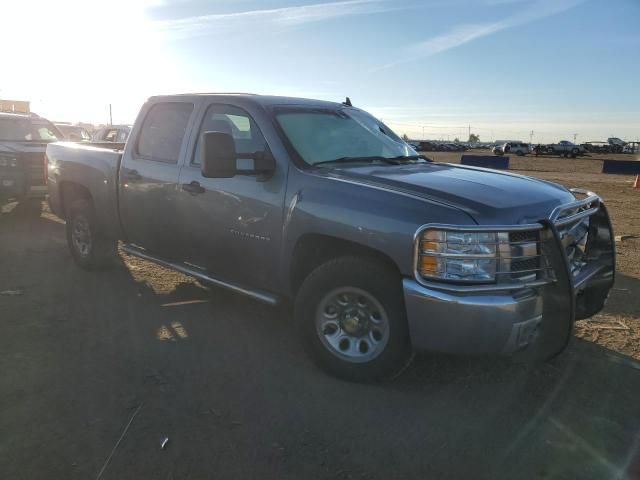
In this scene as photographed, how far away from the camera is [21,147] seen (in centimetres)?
951

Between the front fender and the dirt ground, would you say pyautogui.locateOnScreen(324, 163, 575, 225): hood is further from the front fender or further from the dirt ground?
the dirt ground

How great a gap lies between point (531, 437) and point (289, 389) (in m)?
1.46

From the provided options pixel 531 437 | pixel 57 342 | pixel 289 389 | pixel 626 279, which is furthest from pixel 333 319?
pixel 626 279

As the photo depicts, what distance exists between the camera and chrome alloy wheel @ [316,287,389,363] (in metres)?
3.40

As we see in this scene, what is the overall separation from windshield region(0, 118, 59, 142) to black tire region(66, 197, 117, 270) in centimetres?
524

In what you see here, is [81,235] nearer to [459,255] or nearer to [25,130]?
[459,255]

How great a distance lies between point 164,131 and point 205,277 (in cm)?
148

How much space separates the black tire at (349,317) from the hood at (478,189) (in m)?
0.54

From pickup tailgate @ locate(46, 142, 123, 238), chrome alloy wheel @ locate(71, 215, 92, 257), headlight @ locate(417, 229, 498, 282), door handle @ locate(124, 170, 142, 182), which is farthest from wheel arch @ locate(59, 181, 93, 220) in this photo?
headlight @ locate(417, 229, 498, 282)

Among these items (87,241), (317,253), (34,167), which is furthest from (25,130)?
(317,253)

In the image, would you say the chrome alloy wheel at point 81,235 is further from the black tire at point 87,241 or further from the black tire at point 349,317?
the black tire at point 349,317

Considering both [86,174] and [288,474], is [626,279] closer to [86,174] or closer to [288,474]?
[288,474]

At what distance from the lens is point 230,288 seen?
4.20m

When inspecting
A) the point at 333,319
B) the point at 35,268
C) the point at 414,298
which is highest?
the point at 414,298
